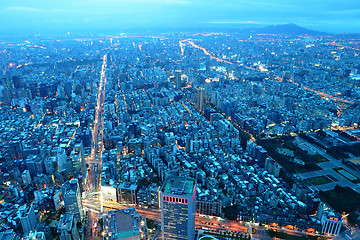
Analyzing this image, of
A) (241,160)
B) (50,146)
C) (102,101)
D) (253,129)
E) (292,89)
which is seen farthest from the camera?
(292,89)

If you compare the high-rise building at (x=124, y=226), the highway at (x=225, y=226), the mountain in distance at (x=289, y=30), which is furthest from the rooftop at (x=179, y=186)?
the mountain in distance at (x=289, y=30)

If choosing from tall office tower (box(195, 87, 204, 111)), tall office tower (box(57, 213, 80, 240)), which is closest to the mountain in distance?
tall office tower (box(195, 87, 204, 111))

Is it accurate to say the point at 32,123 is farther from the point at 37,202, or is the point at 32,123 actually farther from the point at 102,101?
the point at 37,202

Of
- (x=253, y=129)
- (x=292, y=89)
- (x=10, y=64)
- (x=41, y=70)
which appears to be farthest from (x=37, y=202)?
(x=10, y=64)

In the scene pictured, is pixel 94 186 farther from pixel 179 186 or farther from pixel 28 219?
pixel 179 186

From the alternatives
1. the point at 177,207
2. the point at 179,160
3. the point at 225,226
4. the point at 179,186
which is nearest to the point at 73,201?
the point at 177,207
